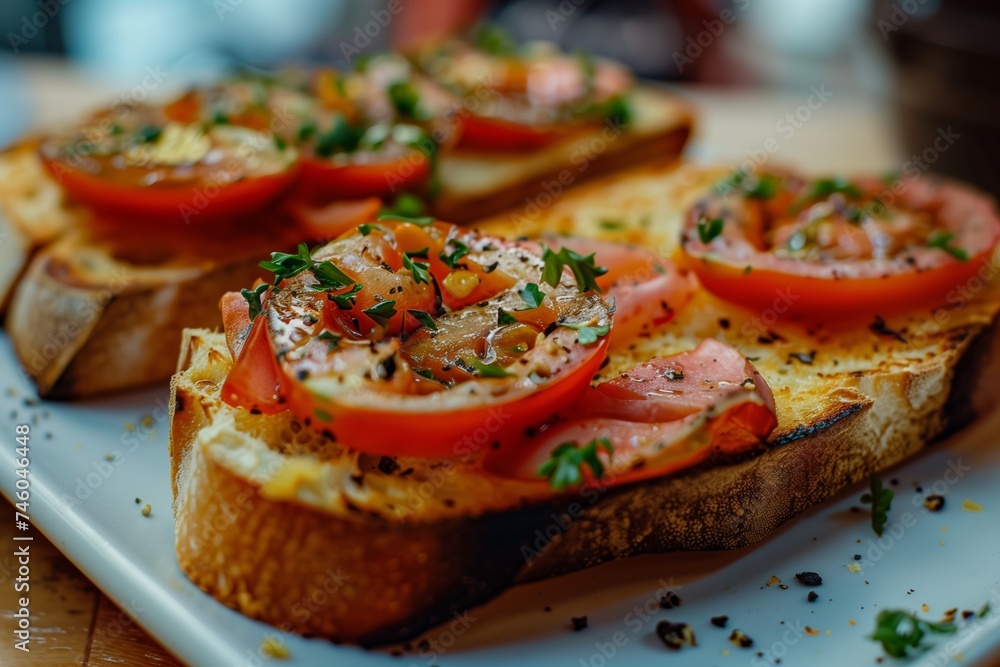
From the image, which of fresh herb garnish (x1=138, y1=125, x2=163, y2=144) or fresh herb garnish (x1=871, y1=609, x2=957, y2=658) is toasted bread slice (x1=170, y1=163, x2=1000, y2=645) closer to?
fresh herb garnish (x1=871, y1=609, x2=957, y2=658)

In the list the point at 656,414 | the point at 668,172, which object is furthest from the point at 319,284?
the point at 668,172

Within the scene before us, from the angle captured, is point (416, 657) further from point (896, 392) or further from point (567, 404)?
point (896, 392)

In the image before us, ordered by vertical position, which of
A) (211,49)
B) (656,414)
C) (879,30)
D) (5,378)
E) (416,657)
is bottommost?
(211,49)

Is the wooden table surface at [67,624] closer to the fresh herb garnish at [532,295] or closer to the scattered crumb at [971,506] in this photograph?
the fresh herb garnish at [532,295]

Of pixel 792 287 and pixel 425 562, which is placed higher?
pixel 792 287

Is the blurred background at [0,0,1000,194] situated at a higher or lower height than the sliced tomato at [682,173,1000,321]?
lower

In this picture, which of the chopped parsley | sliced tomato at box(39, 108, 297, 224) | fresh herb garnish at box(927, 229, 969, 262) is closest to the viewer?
the chopped parsley

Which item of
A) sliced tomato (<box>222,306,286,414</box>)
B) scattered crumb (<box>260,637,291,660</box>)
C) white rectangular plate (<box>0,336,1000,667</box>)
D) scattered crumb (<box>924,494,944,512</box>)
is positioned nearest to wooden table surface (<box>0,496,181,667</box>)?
white rectangular plate (<box>0,336,1000,667</box>)
